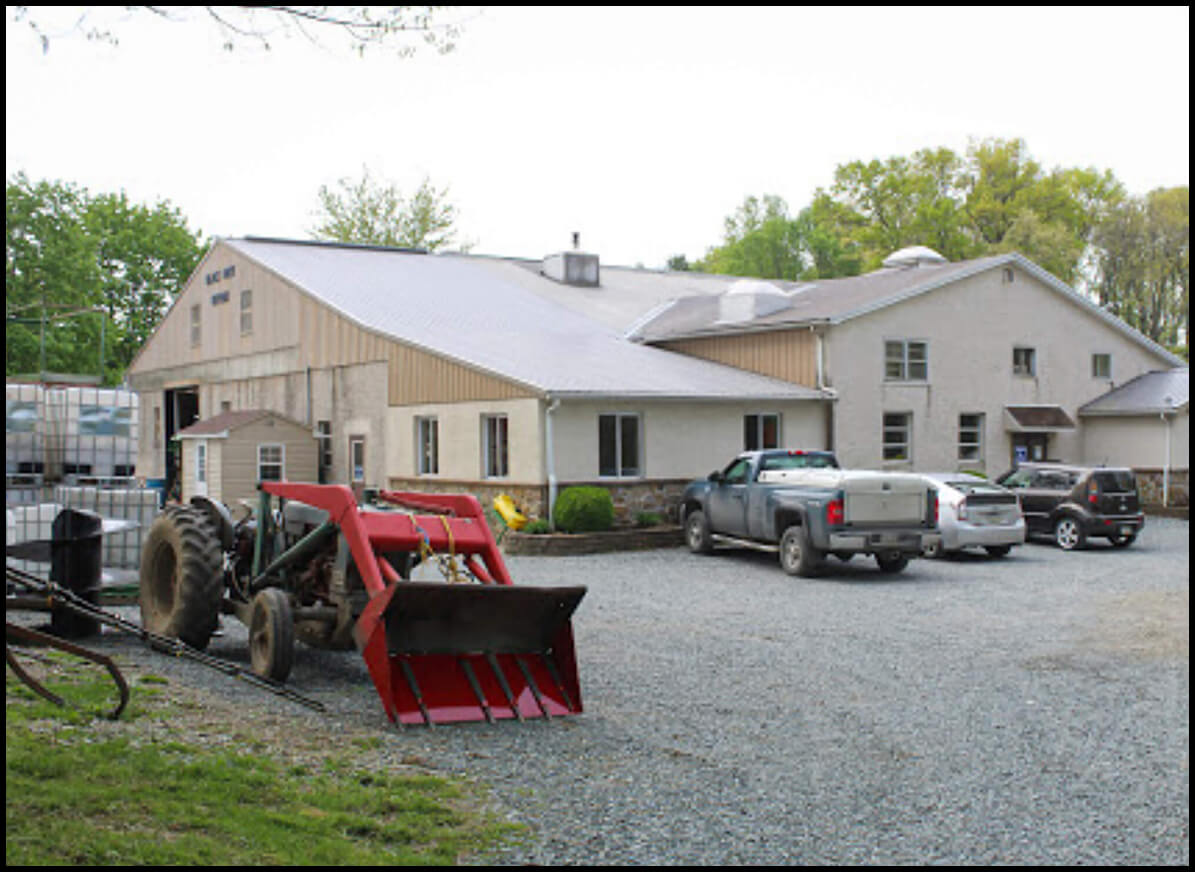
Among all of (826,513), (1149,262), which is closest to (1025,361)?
(826,513)

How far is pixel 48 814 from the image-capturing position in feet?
17.3

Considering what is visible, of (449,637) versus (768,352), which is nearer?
(449,637)

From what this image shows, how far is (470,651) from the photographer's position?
8375 mm

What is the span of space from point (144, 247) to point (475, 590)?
60187 millimetres

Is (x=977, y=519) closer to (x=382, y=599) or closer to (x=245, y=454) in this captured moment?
(x=382, y=599)

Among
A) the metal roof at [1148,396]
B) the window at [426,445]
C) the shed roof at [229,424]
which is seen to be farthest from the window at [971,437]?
the shed roof at [229,424]

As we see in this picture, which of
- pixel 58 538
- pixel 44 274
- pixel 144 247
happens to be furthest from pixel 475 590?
pixel 144 247

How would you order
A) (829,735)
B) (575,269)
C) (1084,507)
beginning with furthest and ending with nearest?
(575,269) → (1084,507) → (829,735)

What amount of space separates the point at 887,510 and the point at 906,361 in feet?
37.3

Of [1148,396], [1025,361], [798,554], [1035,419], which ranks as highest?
[1025,361]

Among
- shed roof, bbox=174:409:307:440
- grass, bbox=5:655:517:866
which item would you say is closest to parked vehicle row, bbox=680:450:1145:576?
grass, bbox=5:655:517:866

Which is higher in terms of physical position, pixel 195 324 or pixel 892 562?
pixel 195 324

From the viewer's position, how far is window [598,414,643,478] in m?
23.9

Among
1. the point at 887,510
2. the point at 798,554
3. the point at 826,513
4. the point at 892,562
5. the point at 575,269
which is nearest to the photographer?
the point at 826,513
